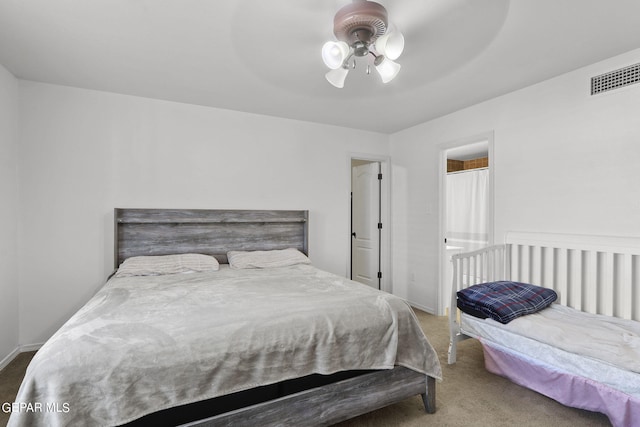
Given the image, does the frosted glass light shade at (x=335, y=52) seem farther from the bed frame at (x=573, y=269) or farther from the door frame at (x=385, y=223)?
the door frame at (x=385, y=223)

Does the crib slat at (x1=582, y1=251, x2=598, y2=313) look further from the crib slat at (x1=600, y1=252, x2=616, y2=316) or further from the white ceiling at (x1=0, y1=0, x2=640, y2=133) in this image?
the white ceiling at (x1=0, y1=0, x2=640, y2=133)

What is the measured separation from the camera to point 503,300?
7.99 feet

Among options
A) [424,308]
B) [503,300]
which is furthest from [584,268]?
[424,308]

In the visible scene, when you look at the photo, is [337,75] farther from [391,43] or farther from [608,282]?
[608,282]

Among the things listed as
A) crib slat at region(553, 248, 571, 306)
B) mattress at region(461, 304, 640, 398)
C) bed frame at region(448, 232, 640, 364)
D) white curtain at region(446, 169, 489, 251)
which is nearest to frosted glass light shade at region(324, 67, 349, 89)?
bed frame at region(448, 232, 640, 364)

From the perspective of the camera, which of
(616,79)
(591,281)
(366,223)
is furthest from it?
(366,223)

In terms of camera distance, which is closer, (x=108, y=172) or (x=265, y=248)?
(x=108, y=172)

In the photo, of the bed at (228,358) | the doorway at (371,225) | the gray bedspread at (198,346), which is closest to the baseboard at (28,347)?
the bed at (228,358)

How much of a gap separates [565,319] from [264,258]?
264 cm

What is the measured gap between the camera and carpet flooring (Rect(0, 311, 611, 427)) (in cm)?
193

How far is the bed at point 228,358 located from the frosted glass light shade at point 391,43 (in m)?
1.50

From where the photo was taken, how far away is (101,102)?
309cm

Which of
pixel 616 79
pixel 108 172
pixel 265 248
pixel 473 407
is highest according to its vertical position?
pixel 616 79

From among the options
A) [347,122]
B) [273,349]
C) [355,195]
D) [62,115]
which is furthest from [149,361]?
[355,195]
